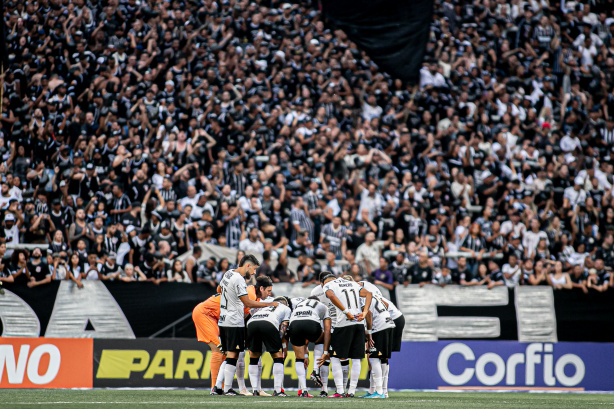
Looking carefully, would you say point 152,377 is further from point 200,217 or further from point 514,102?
point 514,102

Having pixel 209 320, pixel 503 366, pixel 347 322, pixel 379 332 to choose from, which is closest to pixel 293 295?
pixel 209 320

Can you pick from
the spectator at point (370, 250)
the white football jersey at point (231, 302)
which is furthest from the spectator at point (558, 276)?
the white football jersey at point (231, 302)

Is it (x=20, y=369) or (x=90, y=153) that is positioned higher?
(x=90, y=153)

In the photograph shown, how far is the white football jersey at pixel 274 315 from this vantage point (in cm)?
1488

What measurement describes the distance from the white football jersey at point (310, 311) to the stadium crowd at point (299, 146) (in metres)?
3.35

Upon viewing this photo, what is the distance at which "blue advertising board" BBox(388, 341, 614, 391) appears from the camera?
726 inches

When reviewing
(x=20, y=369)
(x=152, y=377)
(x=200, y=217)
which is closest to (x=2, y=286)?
(x=20, y=369)

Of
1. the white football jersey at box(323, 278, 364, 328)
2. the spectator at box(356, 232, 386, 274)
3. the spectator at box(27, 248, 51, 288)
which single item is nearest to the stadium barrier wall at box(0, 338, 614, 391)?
the spectator at box(27, 248, 51, 288)

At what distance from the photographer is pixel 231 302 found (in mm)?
14617

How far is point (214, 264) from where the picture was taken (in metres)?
18.7

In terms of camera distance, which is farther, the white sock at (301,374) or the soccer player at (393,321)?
the white sock at (301,374)

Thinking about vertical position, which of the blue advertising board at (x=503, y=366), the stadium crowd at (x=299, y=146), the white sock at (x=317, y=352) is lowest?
the blue advertising board at (x=503, y=366)

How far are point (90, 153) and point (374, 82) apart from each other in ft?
29.0

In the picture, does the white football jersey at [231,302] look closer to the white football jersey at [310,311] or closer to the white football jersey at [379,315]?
the white football jersey at [310,311]
